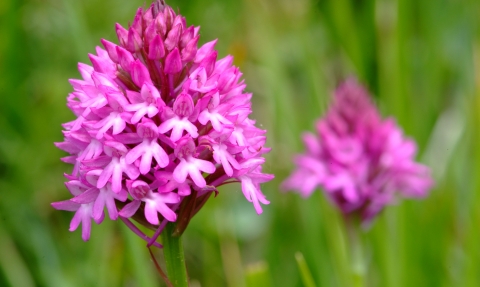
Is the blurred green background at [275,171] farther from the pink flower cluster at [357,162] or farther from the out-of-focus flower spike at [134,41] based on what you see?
the out-of-focus flower spike at [134,41]

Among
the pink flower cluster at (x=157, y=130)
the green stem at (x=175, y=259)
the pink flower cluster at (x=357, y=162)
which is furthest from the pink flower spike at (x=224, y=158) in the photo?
the pink flower cluster at (x=357, y=162)

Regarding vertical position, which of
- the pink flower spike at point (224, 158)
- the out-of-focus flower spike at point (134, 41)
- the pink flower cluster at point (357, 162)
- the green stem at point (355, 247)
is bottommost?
the green stem at point (355, 247)

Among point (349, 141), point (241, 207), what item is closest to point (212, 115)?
point (349, 141)

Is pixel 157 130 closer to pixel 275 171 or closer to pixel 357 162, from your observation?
pixel 357 162

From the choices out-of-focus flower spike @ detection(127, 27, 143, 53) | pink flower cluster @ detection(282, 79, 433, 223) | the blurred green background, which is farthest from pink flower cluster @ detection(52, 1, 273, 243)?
pink flower cluster @ detection(282, 79, 433, 223)

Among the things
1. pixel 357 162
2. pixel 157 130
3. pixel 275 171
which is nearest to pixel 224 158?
pixel 157 130
